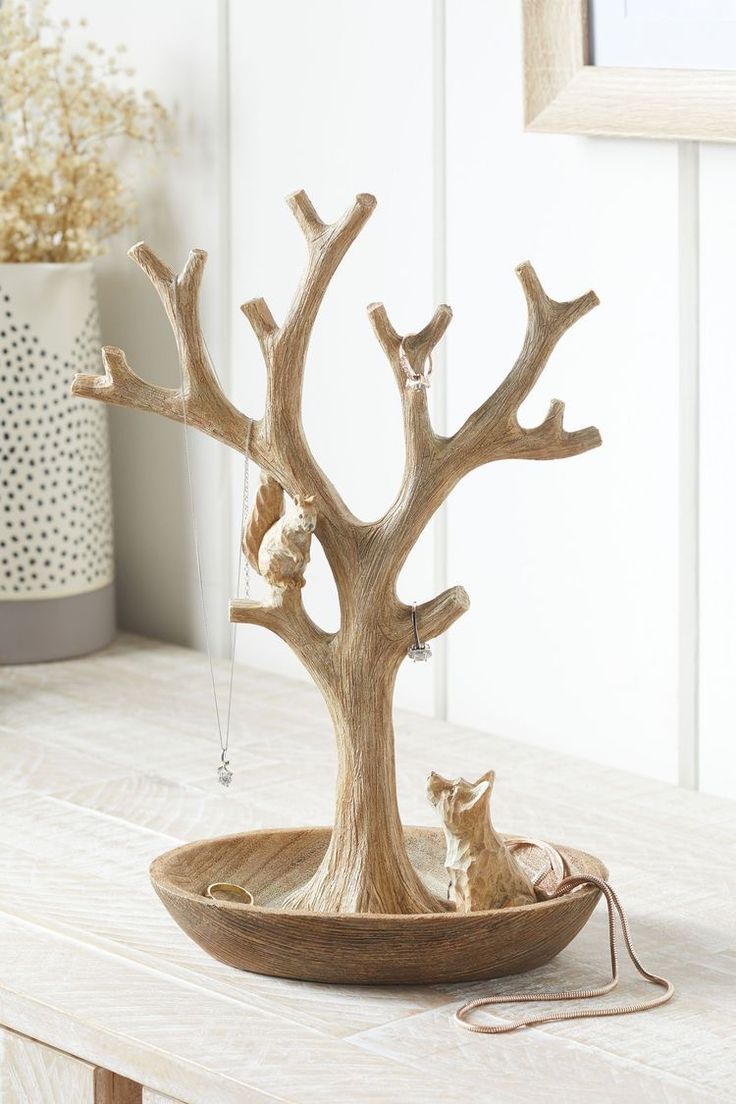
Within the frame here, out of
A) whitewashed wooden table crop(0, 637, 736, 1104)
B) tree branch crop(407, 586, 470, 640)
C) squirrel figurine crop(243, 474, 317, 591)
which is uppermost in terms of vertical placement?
squirrel figurine crop(243, 474, 317, 591)

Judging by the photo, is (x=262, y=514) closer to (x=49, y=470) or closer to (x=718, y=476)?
(x=718, y=476)

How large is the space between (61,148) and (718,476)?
760 millimetres

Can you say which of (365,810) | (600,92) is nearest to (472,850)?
(365,810)

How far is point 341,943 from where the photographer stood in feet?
2.41

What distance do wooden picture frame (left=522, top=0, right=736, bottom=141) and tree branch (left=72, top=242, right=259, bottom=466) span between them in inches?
17.2

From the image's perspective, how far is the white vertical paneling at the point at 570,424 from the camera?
45.0 inches

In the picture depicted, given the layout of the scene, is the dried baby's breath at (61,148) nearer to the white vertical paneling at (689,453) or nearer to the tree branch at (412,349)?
the white vertical paneling at (689,453)

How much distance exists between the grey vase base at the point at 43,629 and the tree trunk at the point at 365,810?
2.56ft

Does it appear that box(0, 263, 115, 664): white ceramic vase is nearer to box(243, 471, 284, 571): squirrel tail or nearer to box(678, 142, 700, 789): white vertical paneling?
box(678, 142, 700, 789): white vertical paneling

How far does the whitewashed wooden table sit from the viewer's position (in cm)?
68

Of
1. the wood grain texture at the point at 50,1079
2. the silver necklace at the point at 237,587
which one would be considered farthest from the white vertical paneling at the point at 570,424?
the wood grain texture at the point at 50,1079

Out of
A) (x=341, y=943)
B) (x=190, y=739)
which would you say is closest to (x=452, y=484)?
(x=341, y=943)

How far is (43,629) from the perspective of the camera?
1.51 meters

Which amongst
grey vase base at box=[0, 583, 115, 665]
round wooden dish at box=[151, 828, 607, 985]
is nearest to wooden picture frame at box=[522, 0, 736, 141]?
round wooden dish at box=[151, 828, 607, 985]
